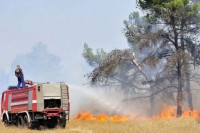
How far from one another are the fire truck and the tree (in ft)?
31.9

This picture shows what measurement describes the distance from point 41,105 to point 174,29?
1343 cm

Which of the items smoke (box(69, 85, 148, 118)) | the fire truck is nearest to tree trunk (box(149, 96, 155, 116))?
smoke (box(69, 85, 148, 118))

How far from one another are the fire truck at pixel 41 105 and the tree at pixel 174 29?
9736mm

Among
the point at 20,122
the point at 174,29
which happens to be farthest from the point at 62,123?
the point at 174,29

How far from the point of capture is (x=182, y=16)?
31.0m

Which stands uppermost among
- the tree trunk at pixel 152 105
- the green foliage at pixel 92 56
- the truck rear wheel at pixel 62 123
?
the green foliage at pixel 92 56

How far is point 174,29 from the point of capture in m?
30.9

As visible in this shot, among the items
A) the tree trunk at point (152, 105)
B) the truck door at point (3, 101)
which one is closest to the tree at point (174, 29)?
the tree trunk at point (152, 105)

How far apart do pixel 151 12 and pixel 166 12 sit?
7.05 feet

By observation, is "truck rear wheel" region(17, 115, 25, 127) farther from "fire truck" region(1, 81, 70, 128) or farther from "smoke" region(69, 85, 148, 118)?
"smoke" region(69, 85, 148, 118)

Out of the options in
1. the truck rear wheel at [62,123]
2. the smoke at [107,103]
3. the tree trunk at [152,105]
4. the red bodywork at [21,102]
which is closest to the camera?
the red bodywork at [21,102]

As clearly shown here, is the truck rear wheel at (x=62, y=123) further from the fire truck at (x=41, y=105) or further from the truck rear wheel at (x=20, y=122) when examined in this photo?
the truck rear wheel at (x=20, y=122)

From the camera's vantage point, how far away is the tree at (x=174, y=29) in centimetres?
3045

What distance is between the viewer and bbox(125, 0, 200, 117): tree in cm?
3045
